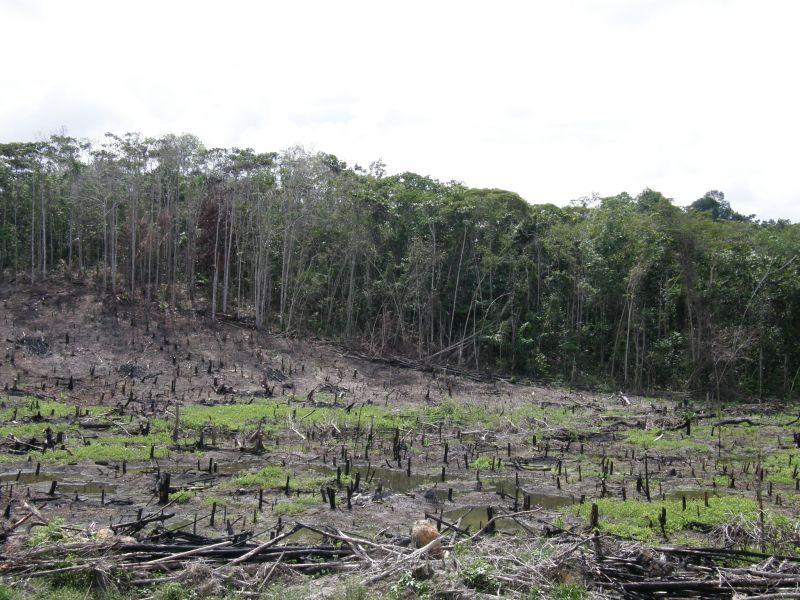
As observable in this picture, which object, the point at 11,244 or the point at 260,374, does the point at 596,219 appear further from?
the point at 11,244

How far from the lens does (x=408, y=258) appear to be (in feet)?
110

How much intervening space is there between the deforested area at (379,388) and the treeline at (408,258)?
15 centimetres

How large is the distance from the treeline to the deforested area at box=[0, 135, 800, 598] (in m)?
0.15

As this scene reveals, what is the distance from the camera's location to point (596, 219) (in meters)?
34.0

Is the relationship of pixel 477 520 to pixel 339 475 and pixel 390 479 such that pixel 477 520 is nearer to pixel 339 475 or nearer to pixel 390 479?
pixel 339 475

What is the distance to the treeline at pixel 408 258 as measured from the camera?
30.6 meters

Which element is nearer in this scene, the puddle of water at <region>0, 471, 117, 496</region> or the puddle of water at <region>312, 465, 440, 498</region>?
the puddle of water at <region>0, 471, 117, 496</region>

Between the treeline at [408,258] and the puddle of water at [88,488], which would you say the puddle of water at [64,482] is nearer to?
the puddle of water at [88,488]

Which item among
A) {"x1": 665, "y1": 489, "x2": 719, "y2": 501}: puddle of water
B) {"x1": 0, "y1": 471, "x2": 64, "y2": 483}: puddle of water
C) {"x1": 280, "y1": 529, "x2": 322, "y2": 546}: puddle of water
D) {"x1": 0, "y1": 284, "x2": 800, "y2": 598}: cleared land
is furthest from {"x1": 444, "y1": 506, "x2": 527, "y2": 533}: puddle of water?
{"x1": 0, "y1": 471, "x2": 64, "y2": 483}: puddle of water

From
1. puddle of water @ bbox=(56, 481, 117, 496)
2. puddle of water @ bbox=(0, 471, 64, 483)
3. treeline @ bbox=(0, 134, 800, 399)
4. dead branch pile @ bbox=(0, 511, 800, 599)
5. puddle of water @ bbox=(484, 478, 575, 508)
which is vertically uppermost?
treeline @ bbox=(0, 134, 800, 399)

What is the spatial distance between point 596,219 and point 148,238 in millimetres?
21391

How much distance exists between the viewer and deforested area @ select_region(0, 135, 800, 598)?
8.01 m

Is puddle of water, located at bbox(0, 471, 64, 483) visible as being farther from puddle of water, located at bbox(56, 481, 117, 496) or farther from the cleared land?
puddle of water, located at bbox(56, 481, 117, 496)

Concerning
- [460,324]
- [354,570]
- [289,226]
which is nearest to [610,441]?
[354,570]
